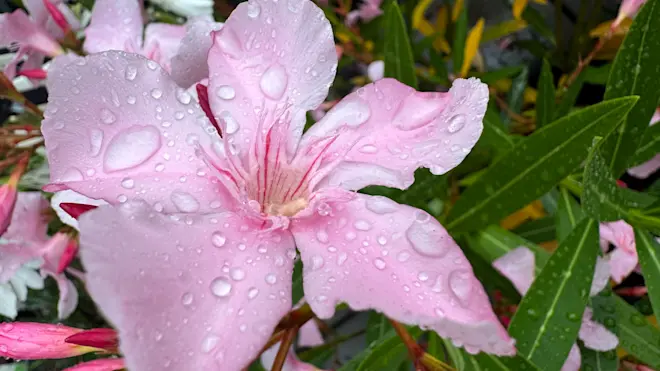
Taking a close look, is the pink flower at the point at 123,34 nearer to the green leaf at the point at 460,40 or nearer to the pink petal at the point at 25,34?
the pink petal at the point at 25,34

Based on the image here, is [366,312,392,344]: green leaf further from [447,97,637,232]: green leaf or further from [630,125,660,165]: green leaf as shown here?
[630,125,660,165]: green leaf

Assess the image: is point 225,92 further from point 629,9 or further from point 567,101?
point 629,9

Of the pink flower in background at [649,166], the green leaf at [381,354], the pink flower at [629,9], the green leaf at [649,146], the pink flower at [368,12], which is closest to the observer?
the green leaf at [381,354]

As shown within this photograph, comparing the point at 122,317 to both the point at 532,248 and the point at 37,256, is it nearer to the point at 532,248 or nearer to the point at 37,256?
the point at 37,256

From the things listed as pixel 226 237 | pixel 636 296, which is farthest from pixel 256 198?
pixel 636 296

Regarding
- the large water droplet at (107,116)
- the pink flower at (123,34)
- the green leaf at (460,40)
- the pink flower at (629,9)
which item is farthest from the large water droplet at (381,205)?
the green leaf at (460,40)

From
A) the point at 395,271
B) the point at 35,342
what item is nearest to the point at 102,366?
the point at 35,342

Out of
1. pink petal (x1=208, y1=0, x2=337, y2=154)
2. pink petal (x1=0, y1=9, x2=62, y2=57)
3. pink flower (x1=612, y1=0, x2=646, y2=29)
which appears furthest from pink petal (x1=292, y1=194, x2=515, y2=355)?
pink flower (x1=612, y1=0, x2=646, y2=29)
